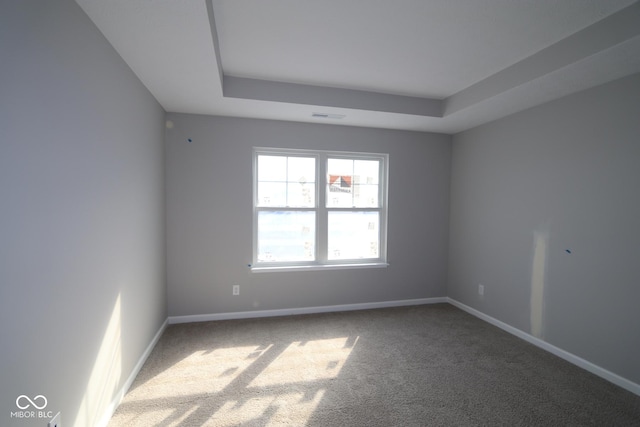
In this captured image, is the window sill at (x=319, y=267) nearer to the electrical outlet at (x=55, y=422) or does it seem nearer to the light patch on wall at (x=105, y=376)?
the light patch on wall at (x=105, y=376)

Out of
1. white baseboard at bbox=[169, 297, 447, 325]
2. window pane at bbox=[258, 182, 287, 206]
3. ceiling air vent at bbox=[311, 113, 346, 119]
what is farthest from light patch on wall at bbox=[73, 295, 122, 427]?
ceiling air vent at bbox=[311, 113, 346, 119]

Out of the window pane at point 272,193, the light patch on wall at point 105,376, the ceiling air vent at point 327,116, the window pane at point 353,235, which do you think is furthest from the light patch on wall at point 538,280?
the light patch on wall at point 105,376

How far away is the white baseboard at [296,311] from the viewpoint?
335 cm

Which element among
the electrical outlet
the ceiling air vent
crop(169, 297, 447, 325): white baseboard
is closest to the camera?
the electrical outlet

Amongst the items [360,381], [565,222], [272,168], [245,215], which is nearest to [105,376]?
[360,381]

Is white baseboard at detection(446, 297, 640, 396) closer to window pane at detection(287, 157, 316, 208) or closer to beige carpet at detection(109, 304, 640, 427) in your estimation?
beige carpet at detection(109, 304, 640, 427)

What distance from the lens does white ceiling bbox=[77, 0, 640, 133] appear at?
1.72 m

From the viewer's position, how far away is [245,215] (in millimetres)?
3430

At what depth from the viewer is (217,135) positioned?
331 centimetres

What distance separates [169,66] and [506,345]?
3.84m

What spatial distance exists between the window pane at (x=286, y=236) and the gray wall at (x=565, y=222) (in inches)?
82.4

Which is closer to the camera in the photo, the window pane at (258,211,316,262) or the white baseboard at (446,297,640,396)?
the white baseboard at (446,297,640,396)

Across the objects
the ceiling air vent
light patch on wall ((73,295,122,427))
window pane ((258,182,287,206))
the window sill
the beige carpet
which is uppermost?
the ceiling air vent

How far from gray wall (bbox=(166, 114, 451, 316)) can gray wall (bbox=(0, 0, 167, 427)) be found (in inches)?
38.1
